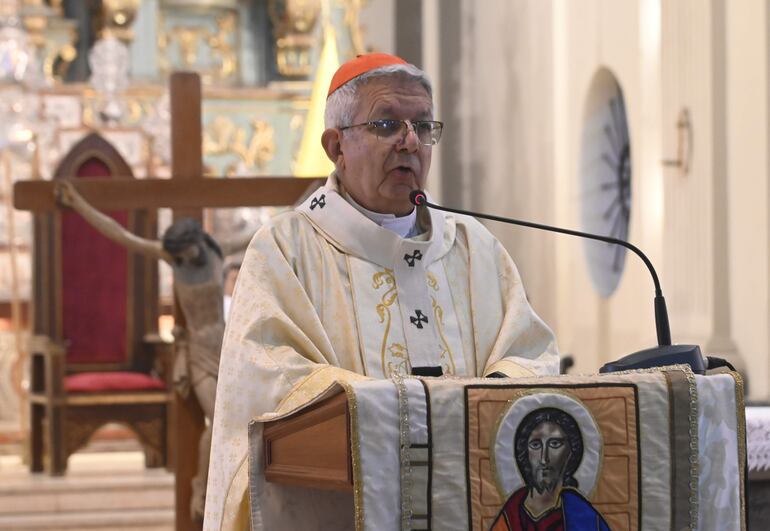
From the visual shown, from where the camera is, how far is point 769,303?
21.0 ft

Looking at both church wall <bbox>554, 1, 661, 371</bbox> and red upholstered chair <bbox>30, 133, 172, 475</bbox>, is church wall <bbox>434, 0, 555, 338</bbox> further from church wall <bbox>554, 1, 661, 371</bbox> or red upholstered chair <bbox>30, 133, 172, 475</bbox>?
red upholstered chair <bbox>30, 133, 172, 475</bbox>

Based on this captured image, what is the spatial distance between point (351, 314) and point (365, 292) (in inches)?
2.8

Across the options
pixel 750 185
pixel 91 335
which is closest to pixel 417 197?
pixel 750 185

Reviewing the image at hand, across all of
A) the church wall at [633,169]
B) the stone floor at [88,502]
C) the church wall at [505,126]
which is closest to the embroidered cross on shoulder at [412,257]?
the church wall at [633,169]

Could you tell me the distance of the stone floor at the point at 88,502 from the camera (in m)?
7.60

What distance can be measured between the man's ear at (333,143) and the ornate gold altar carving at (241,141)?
29.6ft

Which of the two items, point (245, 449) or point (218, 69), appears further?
point (218, 69)

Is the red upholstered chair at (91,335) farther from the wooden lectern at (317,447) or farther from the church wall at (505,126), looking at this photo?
the wooden lectern at (317,447)

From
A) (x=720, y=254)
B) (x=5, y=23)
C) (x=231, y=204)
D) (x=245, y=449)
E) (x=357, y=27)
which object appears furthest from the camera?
(x=357, y=27)

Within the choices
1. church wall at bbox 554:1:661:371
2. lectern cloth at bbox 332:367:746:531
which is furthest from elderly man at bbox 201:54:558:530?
church wall at bbox 554:1:661:371

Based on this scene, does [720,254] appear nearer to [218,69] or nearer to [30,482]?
[30,482]

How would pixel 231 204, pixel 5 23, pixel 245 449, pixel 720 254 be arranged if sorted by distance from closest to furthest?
pixel 245 449 < pixel 231 204 < pixel 720 254 < pixel 5 23

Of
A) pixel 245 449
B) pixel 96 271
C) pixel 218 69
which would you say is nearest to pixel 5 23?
pixel 218 69

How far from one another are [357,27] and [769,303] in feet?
23.1
